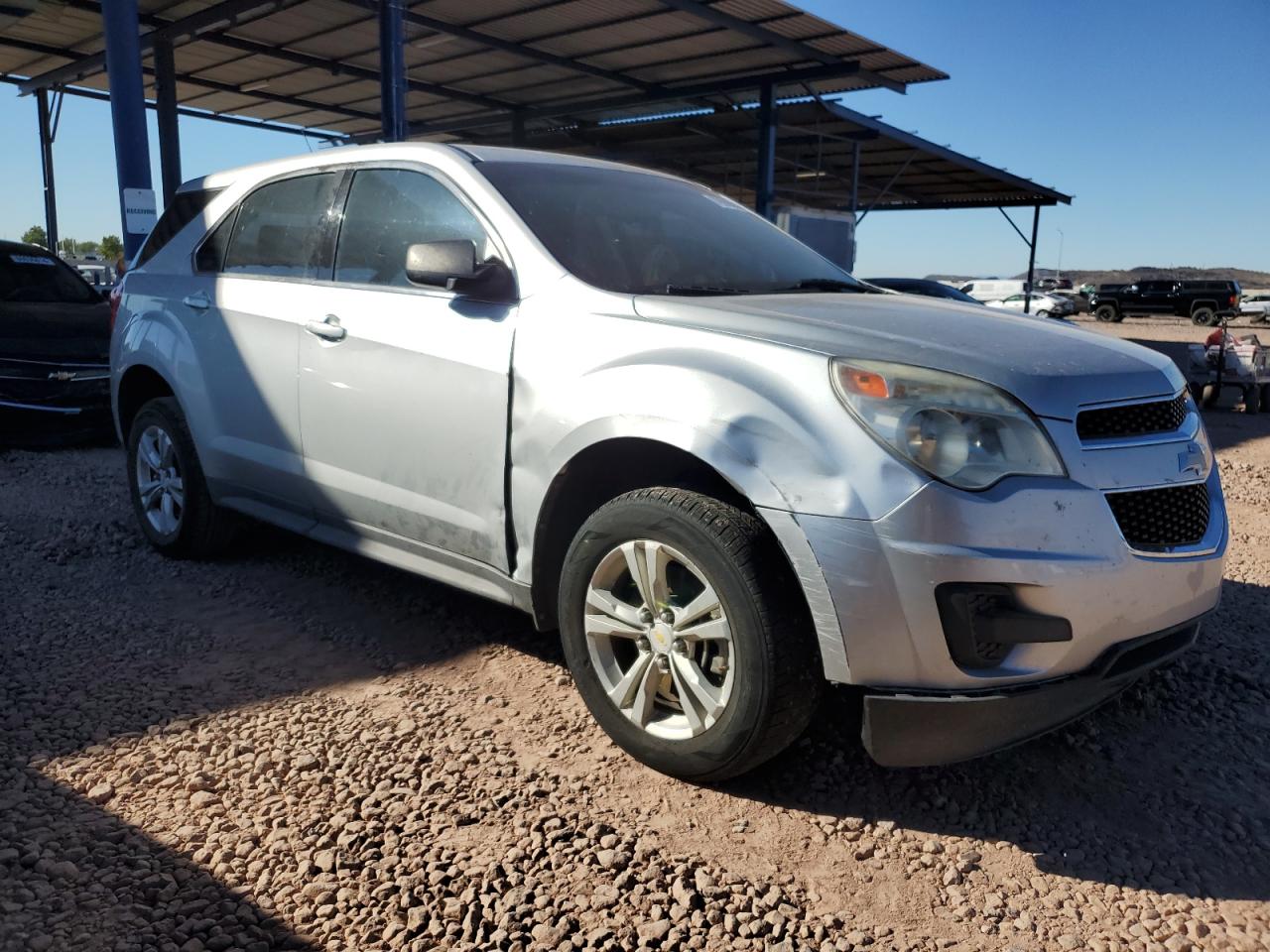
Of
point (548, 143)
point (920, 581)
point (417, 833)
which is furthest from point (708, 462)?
point (548, 143)

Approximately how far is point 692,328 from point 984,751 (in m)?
1.29

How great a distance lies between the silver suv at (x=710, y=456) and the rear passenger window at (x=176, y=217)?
2.64ft

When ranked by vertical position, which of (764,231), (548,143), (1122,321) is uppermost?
(548,143)

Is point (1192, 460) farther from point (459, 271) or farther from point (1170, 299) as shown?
point (1170, 299)

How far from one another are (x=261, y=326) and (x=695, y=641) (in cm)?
232

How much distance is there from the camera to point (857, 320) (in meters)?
2.81

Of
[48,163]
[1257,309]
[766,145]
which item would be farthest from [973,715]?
[1257,309]

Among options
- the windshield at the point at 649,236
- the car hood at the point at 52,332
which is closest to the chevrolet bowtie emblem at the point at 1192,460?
the windshield at the point at 649,236

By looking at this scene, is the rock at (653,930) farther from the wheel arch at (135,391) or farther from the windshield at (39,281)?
the windshield at (39,281)

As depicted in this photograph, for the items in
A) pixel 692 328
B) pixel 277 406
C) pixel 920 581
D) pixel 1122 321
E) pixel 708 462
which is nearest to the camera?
pixel 920 581

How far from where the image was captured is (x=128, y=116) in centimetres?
961

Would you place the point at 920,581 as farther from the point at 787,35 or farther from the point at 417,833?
the point at 787,35

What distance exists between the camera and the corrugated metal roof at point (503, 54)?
41.6 ft

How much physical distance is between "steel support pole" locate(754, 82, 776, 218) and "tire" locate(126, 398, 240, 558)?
11893 millimetres
